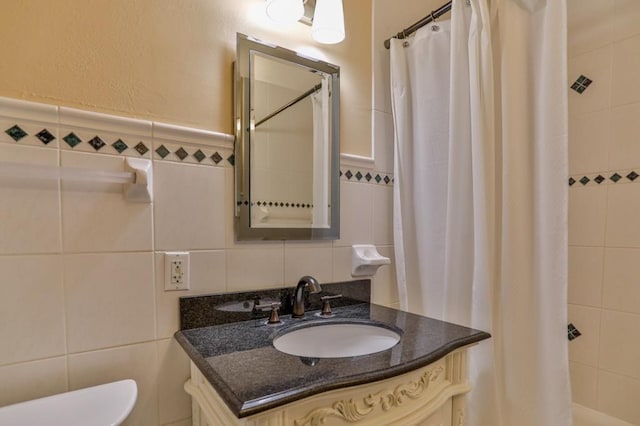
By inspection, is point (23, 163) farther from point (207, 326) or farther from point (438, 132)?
point (438, 132)

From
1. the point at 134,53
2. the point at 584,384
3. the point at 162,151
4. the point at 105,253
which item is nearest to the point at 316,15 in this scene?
the point at 134,53

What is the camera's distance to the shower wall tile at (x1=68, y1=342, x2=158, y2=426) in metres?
0.81

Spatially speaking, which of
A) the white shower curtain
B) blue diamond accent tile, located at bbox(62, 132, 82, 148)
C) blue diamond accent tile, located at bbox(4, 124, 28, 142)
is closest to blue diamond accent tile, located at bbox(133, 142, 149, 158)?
blue diamond accent tile, located at bbox(62, 132, 82, 148)

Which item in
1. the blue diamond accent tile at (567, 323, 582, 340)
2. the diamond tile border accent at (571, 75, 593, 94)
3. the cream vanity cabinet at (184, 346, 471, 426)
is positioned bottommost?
the blue diamond accent tile at (567, 323, 582, 340)

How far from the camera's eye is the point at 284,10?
1.06m

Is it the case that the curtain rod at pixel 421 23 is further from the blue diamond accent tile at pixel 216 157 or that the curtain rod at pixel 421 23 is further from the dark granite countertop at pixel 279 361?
the dark granite countertop at pixel 279 361

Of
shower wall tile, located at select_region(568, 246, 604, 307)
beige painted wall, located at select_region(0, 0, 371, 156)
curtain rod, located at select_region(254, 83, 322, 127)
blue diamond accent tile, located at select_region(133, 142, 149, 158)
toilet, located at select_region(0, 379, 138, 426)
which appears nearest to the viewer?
toilet, located at select_region(0, 379, 138, 426)

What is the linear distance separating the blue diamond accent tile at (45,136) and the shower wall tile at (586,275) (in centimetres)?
199

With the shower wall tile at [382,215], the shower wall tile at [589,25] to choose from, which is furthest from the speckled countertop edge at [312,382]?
the shower wall tile at [589,25]

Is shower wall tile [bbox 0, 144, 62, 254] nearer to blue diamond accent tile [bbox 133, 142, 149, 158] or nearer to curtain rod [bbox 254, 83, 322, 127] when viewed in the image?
blue diamond accent tile [bbox 133, 142, 149, 158]

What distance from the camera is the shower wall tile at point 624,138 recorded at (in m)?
1.28

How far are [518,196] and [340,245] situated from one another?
0.65 metres

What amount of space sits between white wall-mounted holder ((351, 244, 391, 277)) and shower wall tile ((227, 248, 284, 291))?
1.08 feet

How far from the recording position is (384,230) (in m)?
1.42
